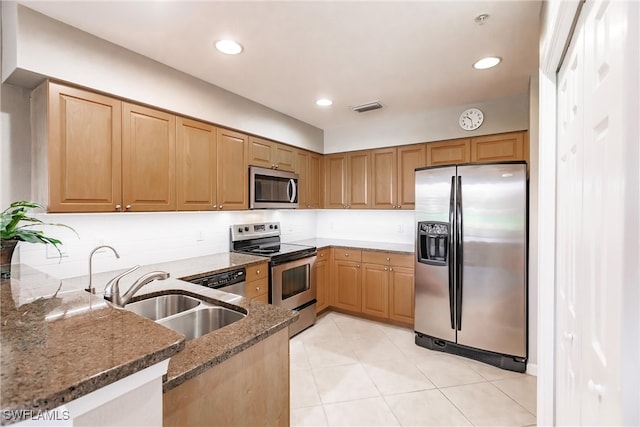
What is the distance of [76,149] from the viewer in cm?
185

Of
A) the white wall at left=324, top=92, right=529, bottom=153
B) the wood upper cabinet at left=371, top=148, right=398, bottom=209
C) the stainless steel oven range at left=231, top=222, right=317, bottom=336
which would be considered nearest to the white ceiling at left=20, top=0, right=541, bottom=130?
the white wall at left=324, top=92, right=529, bottom=153

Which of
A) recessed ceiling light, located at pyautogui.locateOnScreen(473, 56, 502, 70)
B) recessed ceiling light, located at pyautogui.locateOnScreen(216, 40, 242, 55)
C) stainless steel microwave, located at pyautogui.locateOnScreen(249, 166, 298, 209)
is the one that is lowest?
stainless steel microwave, located at pyautogui.locateOnScreen(249, 166, 298, 209)

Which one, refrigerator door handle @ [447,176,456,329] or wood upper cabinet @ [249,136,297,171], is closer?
refrigerator door handle @ [447,176,456,329]

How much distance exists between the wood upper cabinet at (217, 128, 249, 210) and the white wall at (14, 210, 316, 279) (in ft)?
1.11

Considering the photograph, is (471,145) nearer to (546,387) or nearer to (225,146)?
(546,387)

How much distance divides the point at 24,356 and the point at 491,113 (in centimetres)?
372

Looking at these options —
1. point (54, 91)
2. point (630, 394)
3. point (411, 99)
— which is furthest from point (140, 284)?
point (411, 99)

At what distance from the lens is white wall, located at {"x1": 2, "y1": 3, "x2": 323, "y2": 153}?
1656mm

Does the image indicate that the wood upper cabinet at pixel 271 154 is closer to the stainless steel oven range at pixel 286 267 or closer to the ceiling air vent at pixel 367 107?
the stainless steel oven range at pixel 286 267

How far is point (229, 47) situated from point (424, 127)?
7.88 ft

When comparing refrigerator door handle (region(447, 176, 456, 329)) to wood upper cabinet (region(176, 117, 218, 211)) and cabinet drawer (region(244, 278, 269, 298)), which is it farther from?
wood upper cabinet (region(176, 117, 218, 211))

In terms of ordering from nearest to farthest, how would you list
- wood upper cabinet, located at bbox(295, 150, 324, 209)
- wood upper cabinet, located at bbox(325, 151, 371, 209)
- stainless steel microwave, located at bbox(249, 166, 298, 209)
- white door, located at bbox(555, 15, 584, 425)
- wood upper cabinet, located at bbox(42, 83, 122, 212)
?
white door, located at bbox(555, 15, 584, 425), wood upper cabinet, located at bbox(42, 83, 122, 212), stainless steel microwave, located at bbox(249, 166, 298, 209), wood upper cabinet, located at bbox(295, 150, 324, 209), wood upper cabinet, located at bbox(325, 151, 371, 209)

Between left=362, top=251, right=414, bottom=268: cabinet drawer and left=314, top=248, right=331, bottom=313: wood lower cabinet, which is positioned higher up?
left=362, top=251, right=414, bottom=268: cabinet drawer

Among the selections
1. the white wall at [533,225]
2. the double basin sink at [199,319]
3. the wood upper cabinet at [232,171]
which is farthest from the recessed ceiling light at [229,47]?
the white wall at [533,225]
